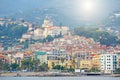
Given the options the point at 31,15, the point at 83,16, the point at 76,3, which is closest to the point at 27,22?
the point at 31,15

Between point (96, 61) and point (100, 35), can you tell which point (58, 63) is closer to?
point (96, 61)

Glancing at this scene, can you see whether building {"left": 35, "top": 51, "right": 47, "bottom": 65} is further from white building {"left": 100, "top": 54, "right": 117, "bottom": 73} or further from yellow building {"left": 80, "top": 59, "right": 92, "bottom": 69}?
white building {"left": 100, "top": 54, "right": 117, "bottom": 73}

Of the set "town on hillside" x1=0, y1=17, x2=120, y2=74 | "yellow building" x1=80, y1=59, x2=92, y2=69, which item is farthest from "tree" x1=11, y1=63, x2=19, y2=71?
"yellow building" x1=80, y1=59, x2=92, y2=69

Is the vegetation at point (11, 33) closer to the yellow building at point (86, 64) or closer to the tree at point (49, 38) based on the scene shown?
the tree at point (49, 38)

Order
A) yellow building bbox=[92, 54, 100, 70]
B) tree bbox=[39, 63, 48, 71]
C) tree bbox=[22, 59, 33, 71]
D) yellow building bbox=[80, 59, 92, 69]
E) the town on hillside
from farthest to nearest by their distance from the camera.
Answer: yellow building bbox=[80, 59, 92, 69] < yellow building bbox=[92, 54, 100, 70] < the town on hillside < tree bbox=[39, 63, 48, 71] < tree bbox=[22, 59, 33, 71]

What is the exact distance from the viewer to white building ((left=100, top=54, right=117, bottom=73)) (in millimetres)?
61750

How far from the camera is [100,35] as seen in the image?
90625 mm

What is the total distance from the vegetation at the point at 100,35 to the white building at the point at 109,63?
2413cm

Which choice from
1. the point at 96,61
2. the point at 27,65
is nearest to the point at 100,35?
the point at 96,61

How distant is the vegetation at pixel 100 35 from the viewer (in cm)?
8838

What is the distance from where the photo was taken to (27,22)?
10831cm

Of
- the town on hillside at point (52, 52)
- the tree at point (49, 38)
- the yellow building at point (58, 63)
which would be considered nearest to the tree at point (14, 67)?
the town on hillside at point (52, 52)

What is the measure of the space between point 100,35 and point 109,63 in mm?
28502

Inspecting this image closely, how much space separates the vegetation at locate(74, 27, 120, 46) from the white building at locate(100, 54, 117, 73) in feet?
79.2
